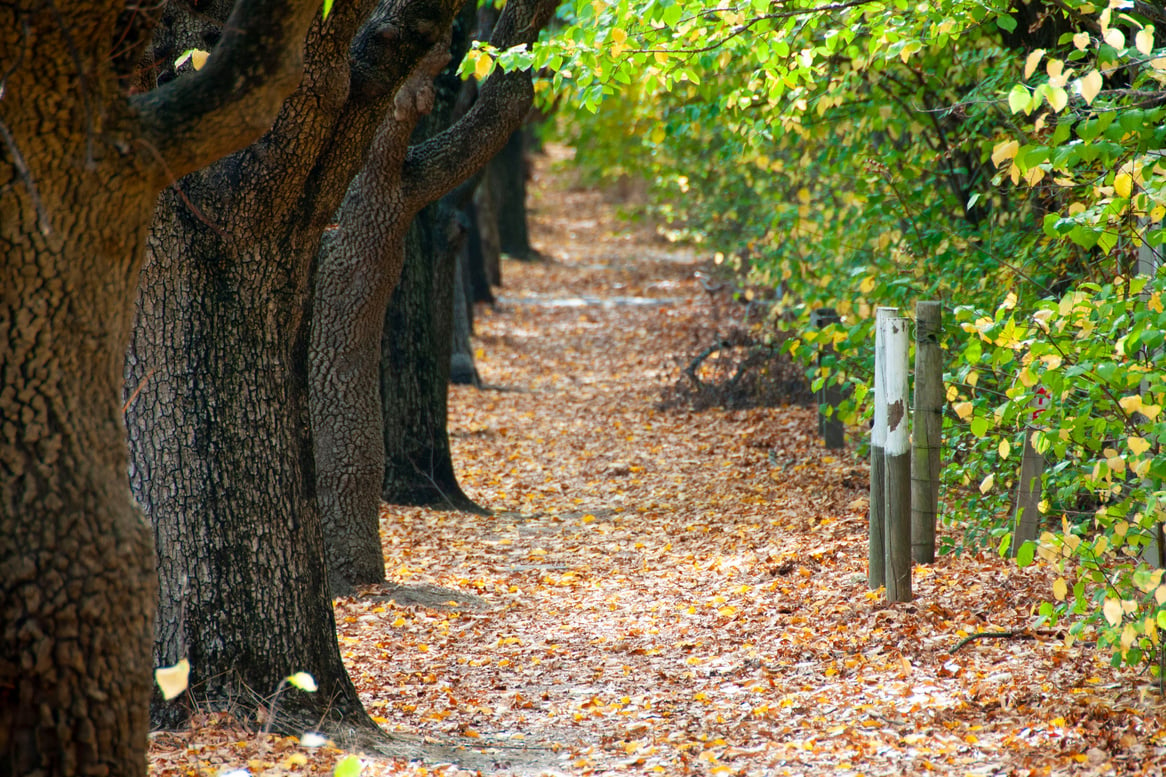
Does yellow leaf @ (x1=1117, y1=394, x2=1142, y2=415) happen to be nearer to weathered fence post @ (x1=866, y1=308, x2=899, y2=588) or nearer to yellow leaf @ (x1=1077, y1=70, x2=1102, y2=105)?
yellow leaf @ (x1=1077, y1=70, x2=1102, y2=105)

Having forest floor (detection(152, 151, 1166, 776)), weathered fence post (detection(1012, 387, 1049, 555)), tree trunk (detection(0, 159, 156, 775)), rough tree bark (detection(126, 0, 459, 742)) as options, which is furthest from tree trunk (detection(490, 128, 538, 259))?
tree trunk (detection(0, 159, 156, 775))

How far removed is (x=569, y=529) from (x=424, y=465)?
1470 mm

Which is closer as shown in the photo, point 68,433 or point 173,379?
point 68,433

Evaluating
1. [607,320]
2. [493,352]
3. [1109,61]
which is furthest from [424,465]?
[607,320]

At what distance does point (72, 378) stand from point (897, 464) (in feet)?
14.4

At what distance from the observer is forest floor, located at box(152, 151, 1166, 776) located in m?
4.12

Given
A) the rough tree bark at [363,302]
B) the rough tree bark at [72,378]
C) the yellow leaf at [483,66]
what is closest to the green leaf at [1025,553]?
the rough tree bark at [72,378]

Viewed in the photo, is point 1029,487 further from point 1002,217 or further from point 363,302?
point 363,302

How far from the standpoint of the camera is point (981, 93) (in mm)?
6441

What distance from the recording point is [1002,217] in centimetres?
727

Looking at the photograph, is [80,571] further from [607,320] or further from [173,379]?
[607,320]

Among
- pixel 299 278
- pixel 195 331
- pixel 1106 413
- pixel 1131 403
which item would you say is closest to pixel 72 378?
pixel 195 331

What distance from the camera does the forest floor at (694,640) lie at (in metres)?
4.12

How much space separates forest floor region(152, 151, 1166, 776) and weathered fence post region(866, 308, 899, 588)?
0.59 ft
